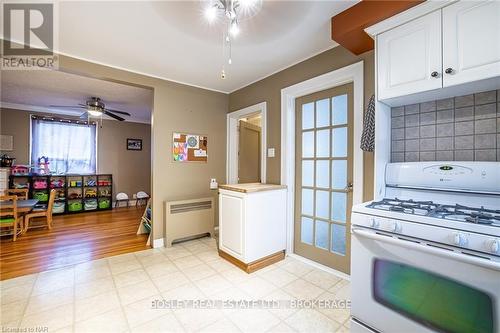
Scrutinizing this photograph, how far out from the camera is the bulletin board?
332 centimetres

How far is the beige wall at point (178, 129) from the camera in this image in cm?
311

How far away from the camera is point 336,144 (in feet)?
7.81

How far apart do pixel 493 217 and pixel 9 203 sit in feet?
18.0

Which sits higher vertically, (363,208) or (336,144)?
(336,144)

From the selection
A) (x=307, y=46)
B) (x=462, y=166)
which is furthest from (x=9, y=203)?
(x=462, y=166)

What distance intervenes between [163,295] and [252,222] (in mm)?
1066

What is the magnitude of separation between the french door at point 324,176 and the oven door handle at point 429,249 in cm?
98

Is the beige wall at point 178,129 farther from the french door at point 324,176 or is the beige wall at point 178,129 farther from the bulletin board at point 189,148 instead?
the french door at point 324,176

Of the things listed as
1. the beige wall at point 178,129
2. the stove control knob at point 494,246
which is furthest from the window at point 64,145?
the stove control knob at point 494,246

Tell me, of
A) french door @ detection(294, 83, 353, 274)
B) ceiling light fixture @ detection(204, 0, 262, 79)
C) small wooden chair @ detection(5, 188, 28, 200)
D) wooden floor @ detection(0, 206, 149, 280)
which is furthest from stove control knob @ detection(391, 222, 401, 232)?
small wooden chair @ detection(5, 188, 28, 200)

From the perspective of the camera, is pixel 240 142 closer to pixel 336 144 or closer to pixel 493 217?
pixel 336 144

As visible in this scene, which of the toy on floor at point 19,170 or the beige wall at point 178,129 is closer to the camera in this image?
the beige wall at point 178,129

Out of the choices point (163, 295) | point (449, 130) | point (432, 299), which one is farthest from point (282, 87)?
point (163, 295)

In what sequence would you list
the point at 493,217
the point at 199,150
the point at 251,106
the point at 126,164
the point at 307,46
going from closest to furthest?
the point at 493,217
the point at 307,46
the point at 251,106
the point at 199,150
the point at 126,164
